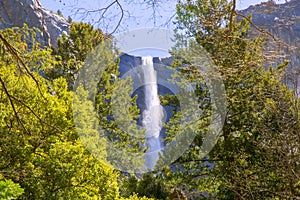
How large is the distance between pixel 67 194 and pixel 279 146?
11.1 ft

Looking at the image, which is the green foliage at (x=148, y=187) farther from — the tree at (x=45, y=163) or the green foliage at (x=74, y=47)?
the green foliage at (x=74, y=47)

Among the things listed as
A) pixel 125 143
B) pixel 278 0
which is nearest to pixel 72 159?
pixel 278 0

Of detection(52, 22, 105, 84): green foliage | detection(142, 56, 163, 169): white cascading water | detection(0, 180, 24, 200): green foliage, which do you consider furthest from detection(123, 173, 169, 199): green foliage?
detection(0, 180, 24, 200): green foliage

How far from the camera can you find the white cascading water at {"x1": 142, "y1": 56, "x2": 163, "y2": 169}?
10.2 metres

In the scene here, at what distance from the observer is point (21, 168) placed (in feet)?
16.5

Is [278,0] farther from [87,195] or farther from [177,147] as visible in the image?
[177,147]

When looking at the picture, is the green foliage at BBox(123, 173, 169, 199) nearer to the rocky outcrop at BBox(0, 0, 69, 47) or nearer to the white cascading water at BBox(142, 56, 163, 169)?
the white cascading water at BBox(142, 56, 163, 169)

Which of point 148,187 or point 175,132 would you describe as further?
point 175,132

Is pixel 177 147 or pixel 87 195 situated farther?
pixel 177 147

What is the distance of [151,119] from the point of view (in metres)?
14.9

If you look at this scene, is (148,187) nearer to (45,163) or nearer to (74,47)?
(45,163)

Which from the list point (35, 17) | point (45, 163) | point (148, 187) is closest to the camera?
point (35, 17)

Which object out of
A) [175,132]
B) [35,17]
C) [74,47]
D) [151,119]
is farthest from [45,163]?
[151,119]

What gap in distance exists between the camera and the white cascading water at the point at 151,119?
10233 mm
